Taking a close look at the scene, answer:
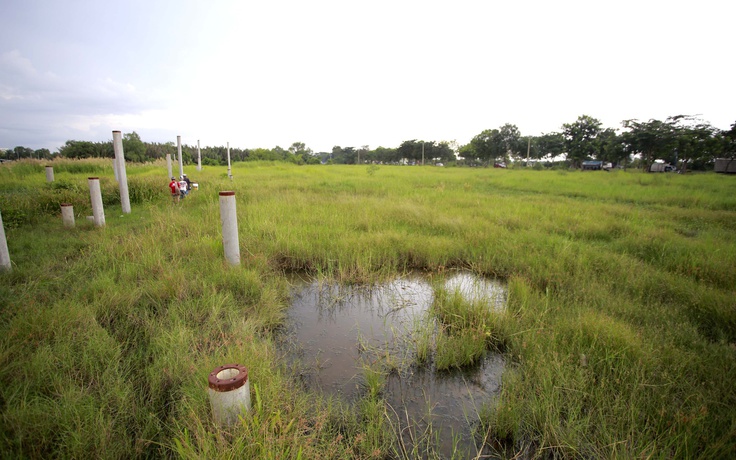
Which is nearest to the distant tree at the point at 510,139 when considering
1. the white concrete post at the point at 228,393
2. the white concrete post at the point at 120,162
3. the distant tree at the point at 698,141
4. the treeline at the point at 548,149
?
the treeline at the point at 548,149

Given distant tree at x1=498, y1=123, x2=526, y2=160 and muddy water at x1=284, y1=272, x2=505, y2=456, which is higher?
distant tree at x1=498, y1=123, x2=526, y2=160

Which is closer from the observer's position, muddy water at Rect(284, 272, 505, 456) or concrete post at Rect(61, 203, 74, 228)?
muddy water at Rect(284, 272, 505, 456)

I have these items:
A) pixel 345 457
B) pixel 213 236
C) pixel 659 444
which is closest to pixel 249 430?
pixel 345 457

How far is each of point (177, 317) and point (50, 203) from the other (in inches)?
273

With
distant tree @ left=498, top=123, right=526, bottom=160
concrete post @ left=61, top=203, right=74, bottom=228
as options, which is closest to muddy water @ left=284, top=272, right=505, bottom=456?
concrete post @ left=61, top=203, right=74, bottom=228

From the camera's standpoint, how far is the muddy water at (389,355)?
7.19 feet

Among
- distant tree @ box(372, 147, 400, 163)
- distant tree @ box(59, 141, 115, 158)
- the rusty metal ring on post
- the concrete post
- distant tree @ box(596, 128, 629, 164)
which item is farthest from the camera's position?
distant tree @ box(372, 147, 400, 163)

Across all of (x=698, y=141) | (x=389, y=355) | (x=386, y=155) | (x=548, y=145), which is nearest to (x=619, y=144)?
(x=698, y=141)

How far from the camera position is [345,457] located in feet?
5.49

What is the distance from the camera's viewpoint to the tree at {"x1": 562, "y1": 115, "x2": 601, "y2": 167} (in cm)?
4300

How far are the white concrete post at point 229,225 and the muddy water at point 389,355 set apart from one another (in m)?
0.88

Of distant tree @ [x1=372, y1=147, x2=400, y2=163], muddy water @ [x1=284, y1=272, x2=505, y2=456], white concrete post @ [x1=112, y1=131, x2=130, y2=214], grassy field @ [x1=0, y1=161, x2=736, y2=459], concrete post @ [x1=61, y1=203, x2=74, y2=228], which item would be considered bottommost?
muddy water @ [x1=284, y1=272, x2=505, y2=456]

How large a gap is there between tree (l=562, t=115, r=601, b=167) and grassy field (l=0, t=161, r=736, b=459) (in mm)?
44988

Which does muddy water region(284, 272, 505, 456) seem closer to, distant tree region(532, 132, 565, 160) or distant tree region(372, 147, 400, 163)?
distant tree region(532, 132, 565, 160)
